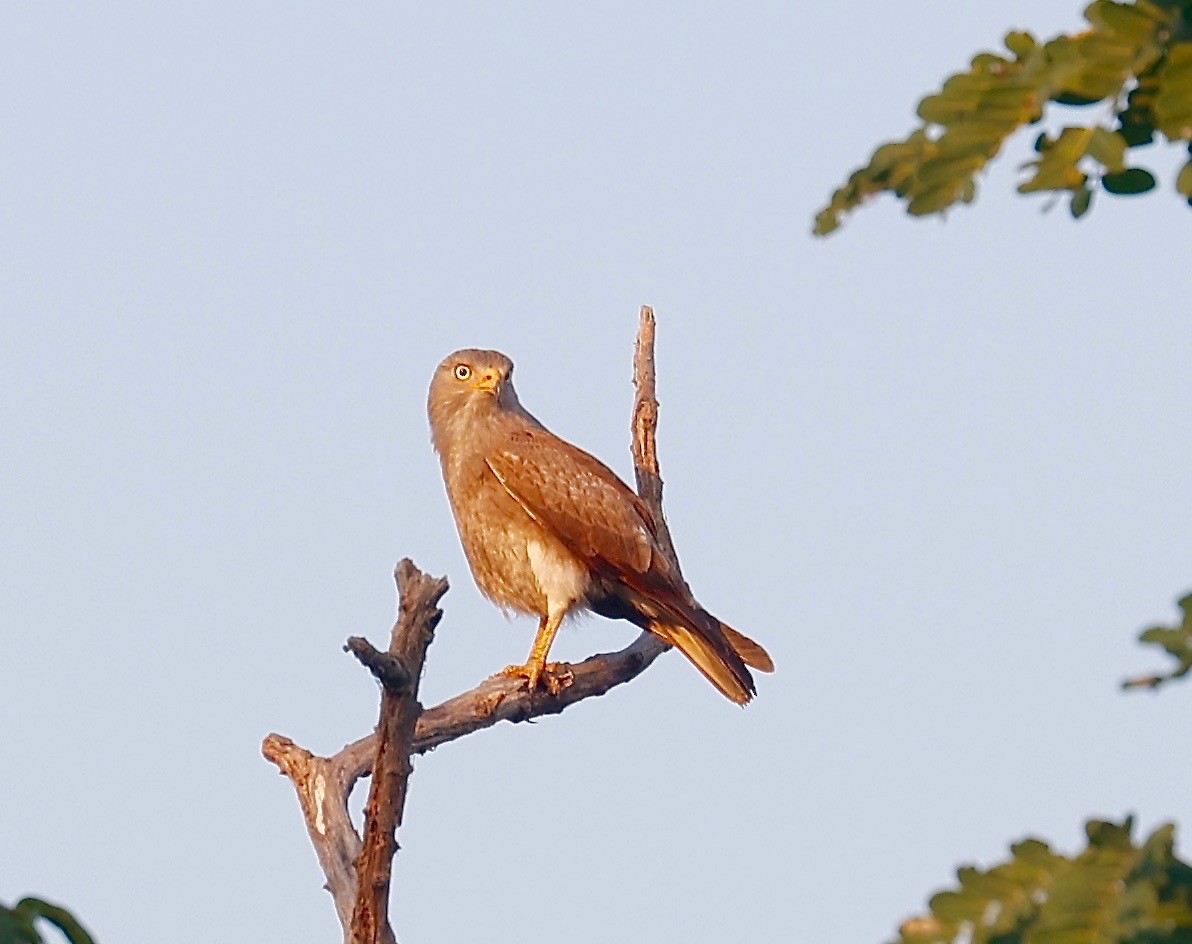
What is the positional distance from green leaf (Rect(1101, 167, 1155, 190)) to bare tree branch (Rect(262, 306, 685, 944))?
3624mm

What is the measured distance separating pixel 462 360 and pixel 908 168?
9.11m

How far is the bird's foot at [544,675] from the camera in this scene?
29.5ft

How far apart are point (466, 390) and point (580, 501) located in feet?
4.98

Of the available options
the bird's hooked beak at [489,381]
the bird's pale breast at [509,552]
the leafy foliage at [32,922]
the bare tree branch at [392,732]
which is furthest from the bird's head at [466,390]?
the leafy foliage at [32,922]

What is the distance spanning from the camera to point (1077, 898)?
182 centimetres

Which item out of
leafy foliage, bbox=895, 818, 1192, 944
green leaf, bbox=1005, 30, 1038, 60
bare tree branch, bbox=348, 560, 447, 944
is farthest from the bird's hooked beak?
leafy foliage, bbox=895, 818, 1192, 944

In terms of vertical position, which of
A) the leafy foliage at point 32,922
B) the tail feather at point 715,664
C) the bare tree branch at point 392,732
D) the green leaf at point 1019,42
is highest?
the tail feather at point 715,664

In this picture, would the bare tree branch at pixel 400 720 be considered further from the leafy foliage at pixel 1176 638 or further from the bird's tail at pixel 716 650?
the leafy foliage at pixel 1176 638

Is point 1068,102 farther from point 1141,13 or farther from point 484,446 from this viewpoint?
point 484,446

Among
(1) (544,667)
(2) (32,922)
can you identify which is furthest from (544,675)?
(2) (32,922)

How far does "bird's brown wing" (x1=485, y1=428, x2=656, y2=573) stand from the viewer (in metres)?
9.58

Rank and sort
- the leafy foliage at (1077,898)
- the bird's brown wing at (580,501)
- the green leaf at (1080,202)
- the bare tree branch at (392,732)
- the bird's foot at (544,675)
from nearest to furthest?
the leafy foliage at (1077,898)
the green leaf at (1080,202)
the bare tree branch at (392,732)
the bird's foot at (544,675)
the bird's brown wing at (580,501)

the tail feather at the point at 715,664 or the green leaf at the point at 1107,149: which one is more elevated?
the tail feather at the point at 715,664

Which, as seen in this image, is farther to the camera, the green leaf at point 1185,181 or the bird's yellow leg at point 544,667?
→ the bird's yellow leg at point 544,667
